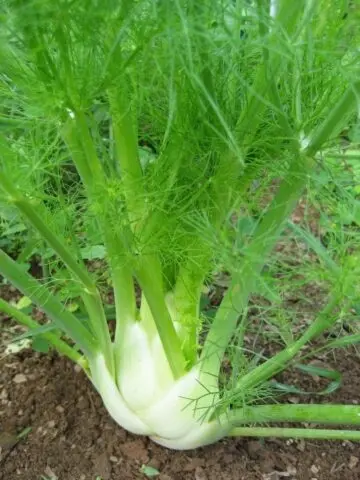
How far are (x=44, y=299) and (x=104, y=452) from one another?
0.85 feet

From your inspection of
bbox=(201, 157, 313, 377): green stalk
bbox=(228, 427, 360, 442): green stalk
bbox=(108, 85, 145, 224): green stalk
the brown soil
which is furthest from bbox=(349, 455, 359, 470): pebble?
bbox=(108, 85, 145, 224): green stalk

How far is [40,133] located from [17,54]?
14 centimetres

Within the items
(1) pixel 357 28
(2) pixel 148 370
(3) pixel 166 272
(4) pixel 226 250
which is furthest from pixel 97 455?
(1) pixel 357 28

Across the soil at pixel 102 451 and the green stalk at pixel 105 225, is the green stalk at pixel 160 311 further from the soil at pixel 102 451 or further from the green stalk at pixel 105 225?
the soil at pixel 102 451

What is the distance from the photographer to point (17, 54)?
60 centimetres

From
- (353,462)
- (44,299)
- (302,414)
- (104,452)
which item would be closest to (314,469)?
(353,462)

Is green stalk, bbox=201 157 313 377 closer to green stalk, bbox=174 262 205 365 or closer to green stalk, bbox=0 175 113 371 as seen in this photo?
green stalk, bbox=174 262 205 365

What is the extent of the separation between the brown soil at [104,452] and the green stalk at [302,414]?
116 mm

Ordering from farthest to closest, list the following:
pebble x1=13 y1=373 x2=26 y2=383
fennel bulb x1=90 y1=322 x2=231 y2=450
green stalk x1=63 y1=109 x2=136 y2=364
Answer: pebble x1=13 y1=373 x2=26 y2=383
fennel bulb x1=90 y1=322 x2=231 y2=450
green stalk x1=63 y1=109 x2=136 y2=364

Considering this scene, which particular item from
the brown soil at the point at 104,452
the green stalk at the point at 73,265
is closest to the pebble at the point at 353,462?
the brown soil at the point at 104,452

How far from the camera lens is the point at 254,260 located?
695mm

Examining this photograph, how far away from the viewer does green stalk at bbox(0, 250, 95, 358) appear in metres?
0.74

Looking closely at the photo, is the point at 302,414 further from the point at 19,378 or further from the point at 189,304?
the point at 19,378

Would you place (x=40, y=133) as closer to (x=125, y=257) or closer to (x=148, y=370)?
(x=125, y=257)
